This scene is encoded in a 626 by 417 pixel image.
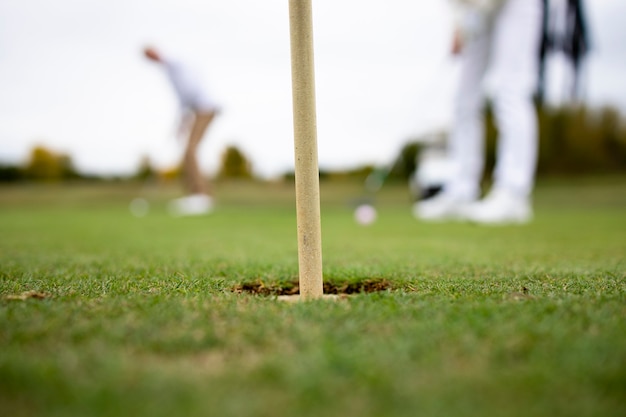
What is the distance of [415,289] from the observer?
1.54 meters

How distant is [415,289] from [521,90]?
3413 mm

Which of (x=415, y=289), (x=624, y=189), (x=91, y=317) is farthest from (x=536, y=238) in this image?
(x=624, y=189)

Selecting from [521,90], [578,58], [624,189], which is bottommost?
[624,189]

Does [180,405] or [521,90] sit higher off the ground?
[521,90]

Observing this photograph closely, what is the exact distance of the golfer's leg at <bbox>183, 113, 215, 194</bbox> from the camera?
7426 millimetres

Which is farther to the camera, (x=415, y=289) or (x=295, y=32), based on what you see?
(x=415, y=289)

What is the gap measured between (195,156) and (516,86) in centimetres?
435

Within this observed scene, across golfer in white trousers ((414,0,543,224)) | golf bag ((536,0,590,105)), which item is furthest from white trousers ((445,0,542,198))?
golf bag ((536,0,590,105))

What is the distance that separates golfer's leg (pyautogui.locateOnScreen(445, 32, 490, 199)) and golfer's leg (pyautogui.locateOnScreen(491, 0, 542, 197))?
0.38 meters

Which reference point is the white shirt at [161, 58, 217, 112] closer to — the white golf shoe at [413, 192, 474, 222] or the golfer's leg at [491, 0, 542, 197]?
the white golf shoe at [413, 192, 474, 222]

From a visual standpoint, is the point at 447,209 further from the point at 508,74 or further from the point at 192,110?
the point at 192,110

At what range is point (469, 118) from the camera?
510cm

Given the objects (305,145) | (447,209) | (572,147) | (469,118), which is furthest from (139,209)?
(572,147)

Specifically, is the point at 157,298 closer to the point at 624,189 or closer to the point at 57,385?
the point at 57,385
